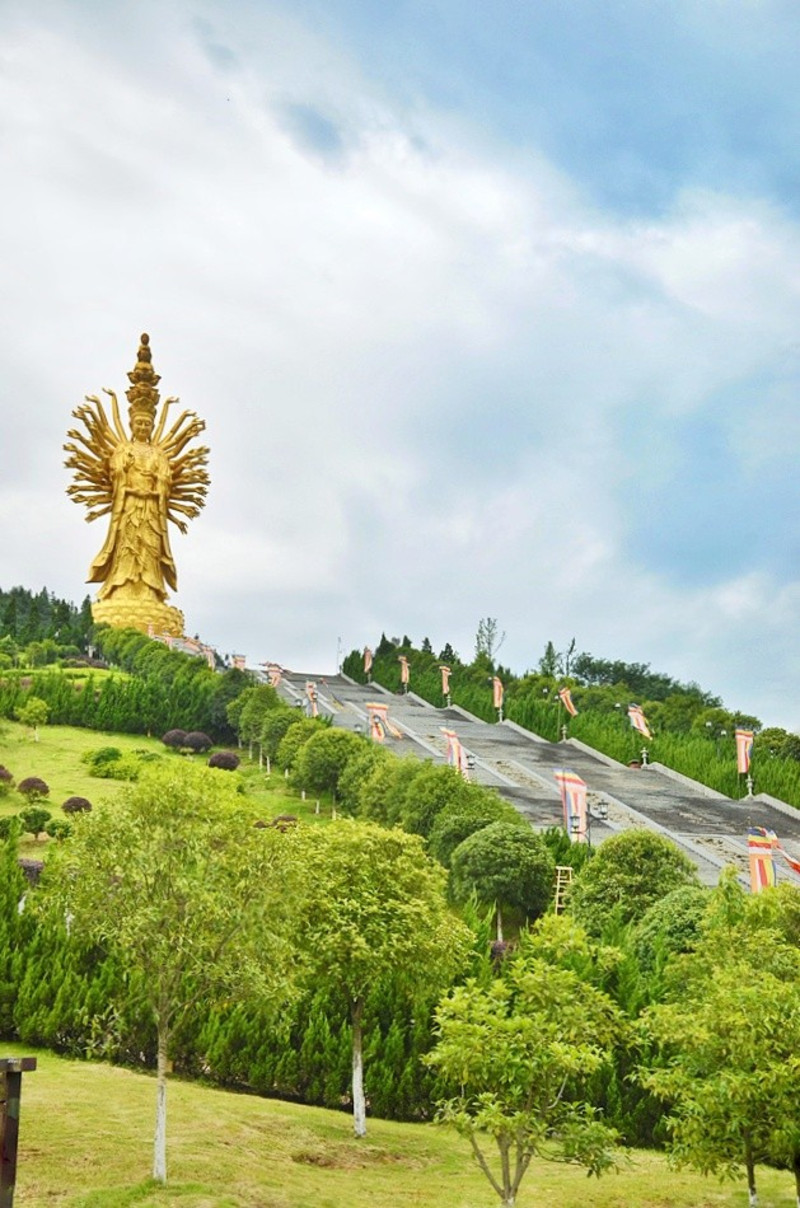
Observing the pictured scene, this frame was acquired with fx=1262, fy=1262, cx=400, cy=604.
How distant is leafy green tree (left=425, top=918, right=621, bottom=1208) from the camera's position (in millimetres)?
10258

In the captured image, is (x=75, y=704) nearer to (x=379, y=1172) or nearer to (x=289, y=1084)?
(x=289, y=1084)

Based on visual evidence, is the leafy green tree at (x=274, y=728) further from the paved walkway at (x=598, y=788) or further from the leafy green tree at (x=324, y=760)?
the leafy green tree at (x=324, y=760)

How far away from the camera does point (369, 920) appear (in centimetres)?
1441

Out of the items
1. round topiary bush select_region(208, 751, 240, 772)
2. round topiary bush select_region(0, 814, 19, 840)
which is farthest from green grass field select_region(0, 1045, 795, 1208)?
round topiary bush select_region(208, 751, 240, 772)

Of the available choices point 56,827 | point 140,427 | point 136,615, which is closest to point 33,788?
point 56,827

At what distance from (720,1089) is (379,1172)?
413 cm

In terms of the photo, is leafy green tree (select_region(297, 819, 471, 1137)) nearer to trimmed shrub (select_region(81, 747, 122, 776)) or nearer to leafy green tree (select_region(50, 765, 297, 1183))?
leafy green tree (select_region(50, 765, 297, 1183))

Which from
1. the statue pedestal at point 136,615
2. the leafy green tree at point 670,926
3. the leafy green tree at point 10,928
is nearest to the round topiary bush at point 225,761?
the leafy green tree at point 10,928

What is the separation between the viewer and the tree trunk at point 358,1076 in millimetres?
14211

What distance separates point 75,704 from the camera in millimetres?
42250

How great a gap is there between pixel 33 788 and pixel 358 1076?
18.0 m

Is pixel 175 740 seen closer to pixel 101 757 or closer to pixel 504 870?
pixel 101 757

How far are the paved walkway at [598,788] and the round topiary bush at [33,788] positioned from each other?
31.5 feet

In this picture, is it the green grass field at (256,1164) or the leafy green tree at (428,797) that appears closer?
the green grass field at (256,1164)
